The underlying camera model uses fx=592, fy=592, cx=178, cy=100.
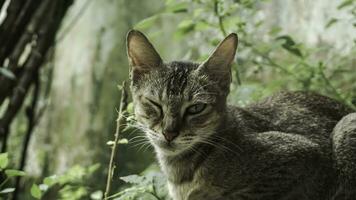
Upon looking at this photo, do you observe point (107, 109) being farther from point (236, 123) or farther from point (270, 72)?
point (236, 123)

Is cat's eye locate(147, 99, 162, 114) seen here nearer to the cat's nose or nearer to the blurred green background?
the cat's nose

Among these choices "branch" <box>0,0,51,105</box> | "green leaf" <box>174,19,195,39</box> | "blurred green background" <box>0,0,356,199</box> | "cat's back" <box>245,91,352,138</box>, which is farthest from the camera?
"blurred green background" <box>0,0,356,199</box>

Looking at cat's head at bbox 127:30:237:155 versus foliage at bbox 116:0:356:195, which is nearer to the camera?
cat's head at bbox 127:30:237:155

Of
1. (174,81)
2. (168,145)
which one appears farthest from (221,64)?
(168,145)

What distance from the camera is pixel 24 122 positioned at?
595cm

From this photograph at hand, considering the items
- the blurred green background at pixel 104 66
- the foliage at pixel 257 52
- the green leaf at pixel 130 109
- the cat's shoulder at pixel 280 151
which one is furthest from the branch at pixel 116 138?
the blurred green background at pixel 104 66

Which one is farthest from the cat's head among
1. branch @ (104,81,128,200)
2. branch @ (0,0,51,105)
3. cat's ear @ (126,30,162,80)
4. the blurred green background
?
the blurred green background

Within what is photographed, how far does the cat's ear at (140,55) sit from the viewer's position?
278 cm

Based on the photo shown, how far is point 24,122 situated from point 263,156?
12.4ft

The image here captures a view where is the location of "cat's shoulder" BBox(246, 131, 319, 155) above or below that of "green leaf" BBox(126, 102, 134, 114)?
below

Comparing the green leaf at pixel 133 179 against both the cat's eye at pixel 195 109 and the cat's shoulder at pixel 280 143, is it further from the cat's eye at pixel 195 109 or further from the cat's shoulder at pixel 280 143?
the cat's shoulder at pixel 280 143

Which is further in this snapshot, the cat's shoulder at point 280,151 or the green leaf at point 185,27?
the green leaf at point 185,27

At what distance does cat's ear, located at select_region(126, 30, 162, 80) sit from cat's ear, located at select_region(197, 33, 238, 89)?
23cm

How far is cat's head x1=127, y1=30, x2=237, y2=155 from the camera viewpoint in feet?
8.73
